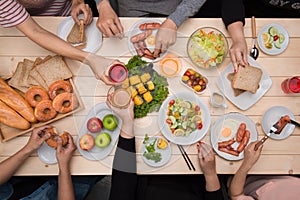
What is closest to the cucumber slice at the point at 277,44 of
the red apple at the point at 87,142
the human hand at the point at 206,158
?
the human hand at the point at 206,158

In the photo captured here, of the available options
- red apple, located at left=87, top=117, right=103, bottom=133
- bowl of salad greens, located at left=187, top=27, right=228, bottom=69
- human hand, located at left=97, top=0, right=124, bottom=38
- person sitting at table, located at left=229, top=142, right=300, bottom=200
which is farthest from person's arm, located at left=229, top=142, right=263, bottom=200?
human hand, located at left=97, top=0, right=124, bottom=38

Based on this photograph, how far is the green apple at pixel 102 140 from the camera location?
47.7 inches

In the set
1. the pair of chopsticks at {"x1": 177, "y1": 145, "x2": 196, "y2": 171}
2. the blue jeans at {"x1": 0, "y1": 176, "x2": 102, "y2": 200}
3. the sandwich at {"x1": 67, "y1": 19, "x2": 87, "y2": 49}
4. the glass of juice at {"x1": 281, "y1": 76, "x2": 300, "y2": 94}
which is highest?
the sandwich at {"x1": 67, "y1": 19, "x2": 87, "y2": 49}

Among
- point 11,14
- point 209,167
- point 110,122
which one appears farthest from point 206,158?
point 11,14

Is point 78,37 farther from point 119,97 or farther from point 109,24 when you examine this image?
point 119,97

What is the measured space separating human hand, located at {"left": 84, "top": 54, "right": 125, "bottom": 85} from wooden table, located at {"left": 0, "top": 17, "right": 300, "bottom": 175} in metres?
0.04

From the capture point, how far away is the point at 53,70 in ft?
4.10

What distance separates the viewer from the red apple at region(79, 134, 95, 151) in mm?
1212

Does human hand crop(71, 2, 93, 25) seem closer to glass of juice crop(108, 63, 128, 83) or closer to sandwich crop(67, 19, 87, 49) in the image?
sandwich crop(67, 19, 87, 49)

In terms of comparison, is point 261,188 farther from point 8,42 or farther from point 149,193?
point 8,42

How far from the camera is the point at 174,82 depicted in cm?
125

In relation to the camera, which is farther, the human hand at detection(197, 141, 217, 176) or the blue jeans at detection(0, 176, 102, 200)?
the blue jeans at detection(0, 176, 102, 200)

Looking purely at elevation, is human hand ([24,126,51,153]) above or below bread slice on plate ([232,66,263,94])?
below

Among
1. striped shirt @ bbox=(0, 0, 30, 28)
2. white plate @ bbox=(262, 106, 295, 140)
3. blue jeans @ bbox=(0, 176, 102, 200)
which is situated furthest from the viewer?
blue jeans @ bbox=(0, 176, 102, 200)
